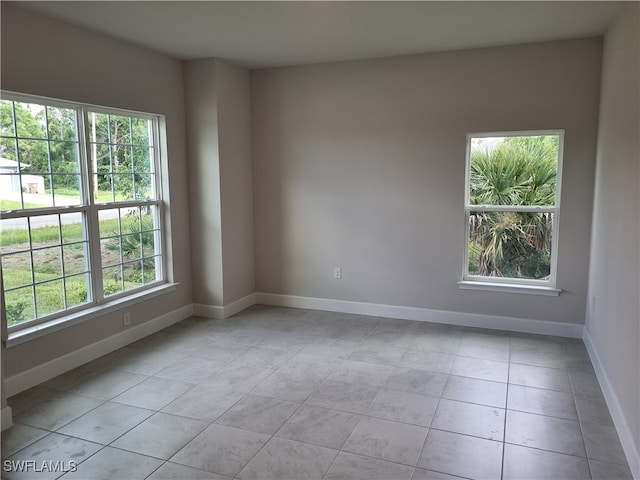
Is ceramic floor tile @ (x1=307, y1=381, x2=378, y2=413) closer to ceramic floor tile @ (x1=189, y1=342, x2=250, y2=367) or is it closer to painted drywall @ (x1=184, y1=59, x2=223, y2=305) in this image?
ceramic floor tile @ (x1=189, y1=342, x2=250, y2=367)

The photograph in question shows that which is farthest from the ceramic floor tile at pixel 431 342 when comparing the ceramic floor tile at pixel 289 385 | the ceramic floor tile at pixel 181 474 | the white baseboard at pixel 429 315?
the ceramic floor tile at pixel 181 474

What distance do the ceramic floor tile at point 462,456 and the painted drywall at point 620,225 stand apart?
655 mm

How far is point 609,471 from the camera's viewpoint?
7.57 ft

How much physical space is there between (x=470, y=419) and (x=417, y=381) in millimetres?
566

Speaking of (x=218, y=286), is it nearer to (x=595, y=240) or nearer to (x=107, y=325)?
(x=107, y=325)

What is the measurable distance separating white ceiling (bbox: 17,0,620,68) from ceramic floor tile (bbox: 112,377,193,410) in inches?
100

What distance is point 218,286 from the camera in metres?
4.77

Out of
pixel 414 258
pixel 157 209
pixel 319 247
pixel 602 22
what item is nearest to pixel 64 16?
pixel 157 209

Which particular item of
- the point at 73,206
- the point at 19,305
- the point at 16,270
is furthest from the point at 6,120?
the point at 19,305

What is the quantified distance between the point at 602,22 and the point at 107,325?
445 centimetres

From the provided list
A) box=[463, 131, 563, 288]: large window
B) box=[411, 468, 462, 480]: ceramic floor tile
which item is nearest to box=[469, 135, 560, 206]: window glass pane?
box=[463, 131, 563, 288]: large window

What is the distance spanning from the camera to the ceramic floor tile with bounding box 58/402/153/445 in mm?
2645

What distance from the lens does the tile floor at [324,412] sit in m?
2.38

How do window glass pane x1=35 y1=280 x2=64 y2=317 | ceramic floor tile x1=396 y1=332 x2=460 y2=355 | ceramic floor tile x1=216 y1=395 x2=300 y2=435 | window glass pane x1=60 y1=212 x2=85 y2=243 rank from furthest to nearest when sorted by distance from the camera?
ceramic floor tile x1=396 y1=332 x2=460 y2=355 → window glass pane x1=60 y1=212 x2=85 y2=243 → window glass pane x1=35 y1=280 x2=64 y2=317 → ceramic floor tile x1=216 y1=395 x2=300 y2=435
